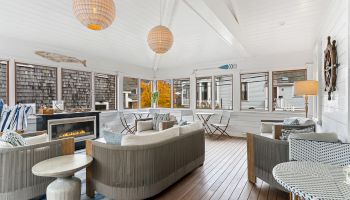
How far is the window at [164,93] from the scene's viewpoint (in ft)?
27.8

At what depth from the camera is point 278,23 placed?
424cm

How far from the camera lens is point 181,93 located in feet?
26.7

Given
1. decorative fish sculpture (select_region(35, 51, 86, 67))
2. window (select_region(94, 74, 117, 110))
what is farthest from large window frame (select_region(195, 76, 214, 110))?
decorative fish sculpture (select_region(35, 51, 86, 67))

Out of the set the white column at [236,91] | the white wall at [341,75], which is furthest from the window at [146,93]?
the white wall at [341,75]

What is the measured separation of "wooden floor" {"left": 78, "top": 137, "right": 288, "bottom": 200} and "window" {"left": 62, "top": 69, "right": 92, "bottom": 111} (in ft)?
9.83

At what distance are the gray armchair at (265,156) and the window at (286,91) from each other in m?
3.66

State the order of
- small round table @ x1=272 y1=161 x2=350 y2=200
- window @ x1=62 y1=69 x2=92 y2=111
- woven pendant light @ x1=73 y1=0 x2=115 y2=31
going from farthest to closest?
window @ x1=62 y1=69 x2=92 y2=111, woven pendant light @ x1=73 y1=0 x2=115 y2=31, small round table @ x1=272 y1=161 x2=350 y2=200

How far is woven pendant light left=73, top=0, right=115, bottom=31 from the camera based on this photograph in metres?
1.83

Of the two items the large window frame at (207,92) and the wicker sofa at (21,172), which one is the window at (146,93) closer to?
the large window frame at (207,92)

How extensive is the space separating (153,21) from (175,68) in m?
3.17

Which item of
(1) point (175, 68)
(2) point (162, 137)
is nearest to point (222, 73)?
(1) point (175, 68)

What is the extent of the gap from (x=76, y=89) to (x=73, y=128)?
1226 millimetres

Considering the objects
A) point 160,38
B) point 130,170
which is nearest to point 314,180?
point 130,170

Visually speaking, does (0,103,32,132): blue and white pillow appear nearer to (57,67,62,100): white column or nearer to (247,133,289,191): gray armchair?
(57,67,62,100): white column
